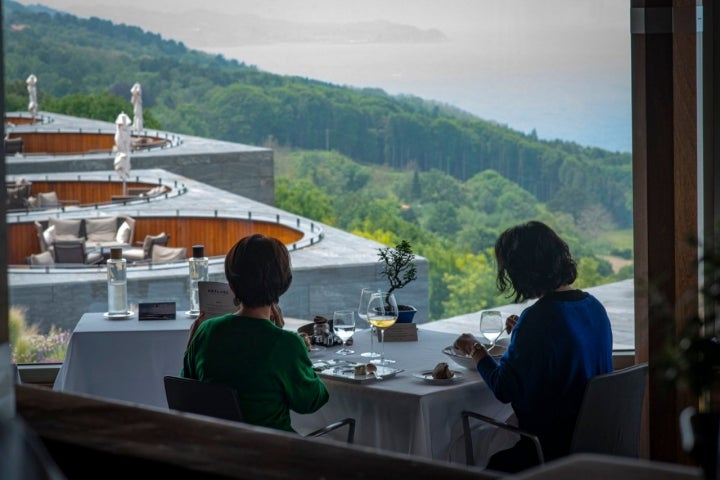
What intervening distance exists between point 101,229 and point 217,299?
8175 mm

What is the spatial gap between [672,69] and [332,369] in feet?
5.60

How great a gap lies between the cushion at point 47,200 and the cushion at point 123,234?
2227 millimetres

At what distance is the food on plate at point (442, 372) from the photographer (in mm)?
2852

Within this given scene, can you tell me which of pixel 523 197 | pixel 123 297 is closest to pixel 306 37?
pixel 523 197

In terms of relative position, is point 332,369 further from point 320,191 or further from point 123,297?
point 320,191

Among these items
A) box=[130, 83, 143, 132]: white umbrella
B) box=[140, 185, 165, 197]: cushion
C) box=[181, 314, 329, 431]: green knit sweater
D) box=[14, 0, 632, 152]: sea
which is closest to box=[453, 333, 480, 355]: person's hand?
box=[181, 314, 329, 431]: green knit sweater

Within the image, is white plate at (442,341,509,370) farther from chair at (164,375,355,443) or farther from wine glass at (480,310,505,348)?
chair at (164,375,355,443)

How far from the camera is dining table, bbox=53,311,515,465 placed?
2762 millimetres

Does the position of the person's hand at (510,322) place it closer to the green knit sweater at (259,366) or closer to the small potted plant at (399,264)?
the small potted plant at (399,264)

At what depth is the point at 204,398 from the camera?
8.33 feet

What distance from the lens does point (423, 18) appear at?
1062 inches

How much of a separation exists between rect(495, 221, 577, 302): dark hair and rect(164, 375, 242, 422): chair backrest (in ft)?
2.78

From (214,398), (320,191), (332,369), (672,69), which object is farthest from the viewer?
(320,191)

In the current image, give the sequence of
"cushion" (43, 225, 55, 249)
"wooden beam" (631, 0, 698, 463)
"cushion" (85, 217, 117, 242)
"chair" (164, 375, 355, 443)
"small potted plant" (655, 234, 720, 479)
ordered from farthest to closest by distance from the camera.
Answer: "cushion" (85, 217, 117, 242) < "cushion" (43, 225, 55, 249) < "wooden beam" (631, 0, 698, 463) < "chair" (164, 375, 355, 443) < "small potted plant" (655, 234, 720, 479)
